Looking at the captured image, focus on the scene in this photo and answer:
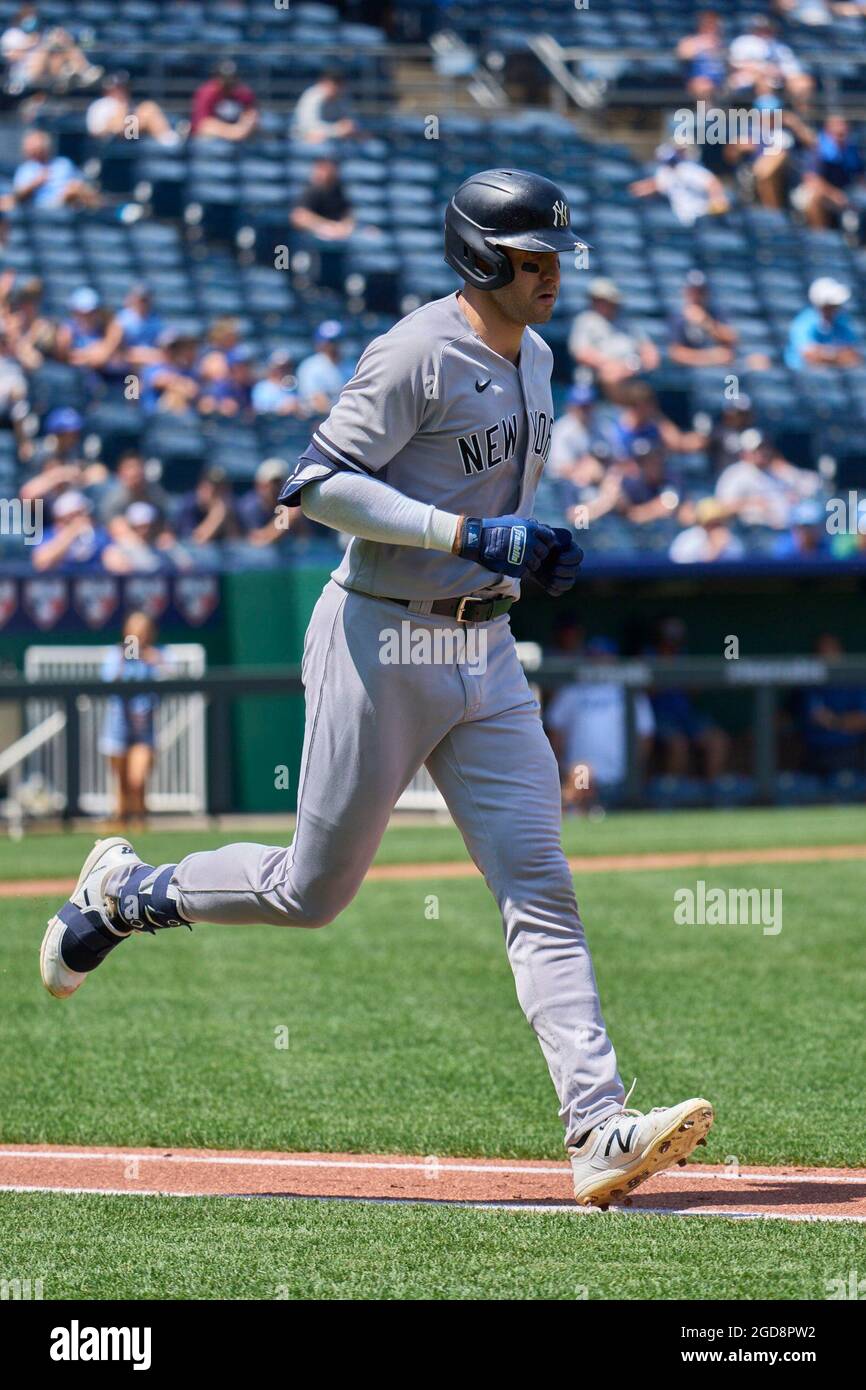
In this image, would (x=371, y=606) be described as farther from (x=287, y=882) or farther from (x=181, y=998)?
(x=181, y=998)

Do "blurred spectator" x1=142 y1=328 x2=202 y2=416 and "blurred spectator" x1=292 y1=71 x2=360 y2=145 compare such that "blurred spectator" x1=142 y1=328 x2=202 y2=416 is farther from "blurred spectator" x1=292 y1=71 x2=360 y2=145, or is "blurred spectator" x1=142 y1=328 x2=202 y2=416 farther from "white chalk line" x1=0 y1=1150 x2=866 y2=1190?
"white chalk line" x1=0 y1=1150 x2=866 y2=1190

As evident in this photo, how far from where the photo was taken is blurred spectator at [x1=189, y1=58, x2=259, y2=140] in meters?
18.4

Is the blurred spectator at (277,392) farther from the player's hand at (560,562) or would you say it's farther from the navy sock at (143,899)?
the player's hand at (560,562)

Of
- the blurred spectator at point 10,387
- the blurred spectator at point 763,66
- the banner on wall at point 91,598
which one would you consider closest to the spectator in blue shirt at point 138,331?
the blurred spectator at point 10,387

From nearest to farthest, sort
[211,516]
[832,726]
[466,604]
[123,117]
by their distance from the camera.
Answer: [466,604] → [211,516] → [832,726] → [123,117]

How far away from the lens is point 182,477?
15867 millimetres

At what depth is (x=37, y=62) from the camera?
59.3 feet

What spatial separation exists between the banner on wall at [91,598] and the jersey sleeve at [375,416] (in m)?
11.1

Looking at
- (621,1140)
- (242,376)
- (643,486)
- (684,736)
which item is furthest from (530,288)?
(242,376)

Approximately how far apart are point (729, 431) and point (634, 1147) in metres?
13.5

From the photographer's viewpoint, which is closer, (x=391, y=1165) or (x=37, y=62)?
(x=391, y=1165)

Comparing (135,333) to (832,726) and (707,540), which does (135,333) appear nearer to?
(707,540)
